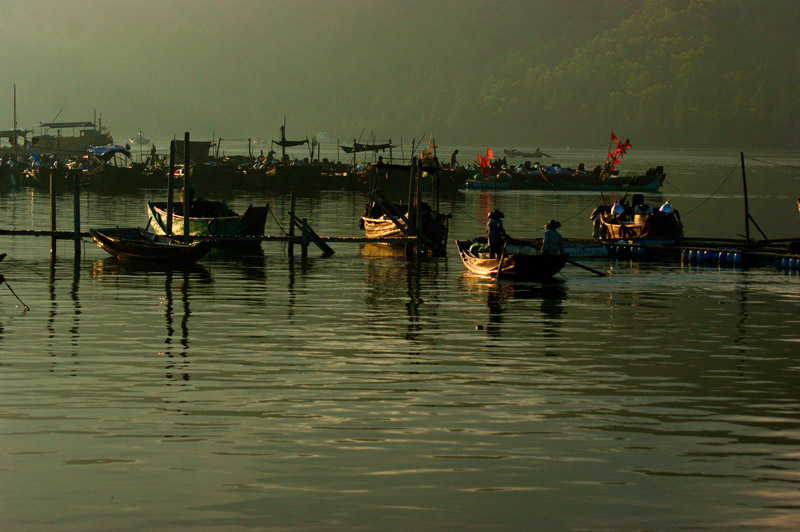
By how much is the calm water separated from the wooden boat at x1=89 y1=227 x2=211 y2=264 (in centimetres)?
338

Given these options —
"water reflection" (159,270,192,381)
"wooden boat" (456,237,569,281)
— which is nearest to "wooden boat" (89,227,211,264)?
"water reflection" (159,270,192,381)

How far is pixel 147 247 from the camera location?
113 feet

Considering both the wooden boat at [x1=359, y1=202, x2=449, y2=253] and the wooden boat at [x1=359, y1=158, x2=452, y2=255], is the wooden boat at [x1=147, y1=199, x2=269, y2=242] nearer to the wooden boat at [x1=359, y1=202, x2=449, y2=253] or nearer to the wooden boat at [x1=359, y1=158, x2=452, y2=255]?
the wooden boat at [x1=359, y1=202, x2=449, y2=253]

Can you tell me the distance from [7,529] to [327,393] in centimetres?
659

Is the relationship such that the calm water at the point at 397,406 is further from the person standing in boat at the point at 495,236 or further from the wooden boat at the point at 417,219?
the wooden boat at the point at 417,219

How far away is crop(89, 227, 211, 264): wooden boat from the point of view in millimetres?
34188

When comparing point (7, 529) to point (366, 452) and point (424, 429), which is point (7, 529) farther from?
point (424, 429)

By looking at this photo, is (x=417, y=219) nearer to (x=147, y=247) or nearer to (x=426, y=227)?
(x=426, y=227)

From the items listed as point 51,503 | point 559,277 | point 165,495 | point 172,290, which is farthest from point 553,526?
point 559,277

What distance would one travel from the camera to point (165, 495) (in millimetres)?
10641

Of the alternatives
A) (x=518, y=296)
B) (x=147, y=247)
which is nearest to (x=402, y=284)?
(x=518, y=296)

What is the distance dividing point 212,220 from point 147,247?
23.1 feet

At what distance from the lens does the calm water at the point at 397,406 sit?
411 inches

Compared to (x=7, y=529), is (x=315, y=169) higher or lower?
higher
